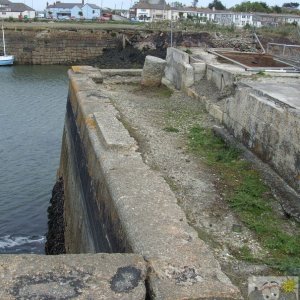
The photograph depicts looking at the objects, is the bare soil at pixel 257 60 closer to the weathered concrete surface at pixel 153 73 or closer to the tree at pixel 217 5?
the weathered concrete surface at pixel 153 73

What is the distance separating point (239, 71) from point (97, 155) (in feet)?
16.5

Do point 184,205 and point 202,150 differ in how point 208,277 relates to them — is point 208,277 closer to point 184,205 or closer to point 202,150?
point 184,205

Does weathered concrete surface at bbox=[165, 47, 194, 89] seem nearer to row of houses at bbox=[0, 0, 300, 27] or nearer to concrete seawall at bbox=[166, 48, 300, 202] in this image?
concrete seawall at bbox=[166, 48, 300, 202]

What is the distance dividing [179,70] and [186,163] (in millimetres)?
6274

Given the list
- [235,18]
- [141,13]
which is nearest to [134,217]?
[235,18]

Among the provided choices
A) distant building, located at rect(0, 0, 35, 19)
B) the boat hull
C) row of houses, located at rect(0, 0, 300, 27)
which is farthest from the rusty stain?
distant building, located at rect(0, 0, 35, 19)

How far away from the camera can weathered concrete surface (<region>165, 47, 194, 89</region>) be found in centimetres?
1207

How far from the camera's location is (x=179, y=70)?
1276 centimetres

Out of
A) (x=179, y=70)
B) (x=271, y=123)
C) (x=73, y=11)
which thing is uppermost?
(x=73, y=11)

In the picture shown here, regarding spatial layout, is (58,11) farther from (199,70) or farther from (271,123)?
(271,123)

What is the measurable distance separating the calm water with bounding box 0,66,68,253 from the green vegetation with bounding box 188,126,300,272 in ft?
18.7

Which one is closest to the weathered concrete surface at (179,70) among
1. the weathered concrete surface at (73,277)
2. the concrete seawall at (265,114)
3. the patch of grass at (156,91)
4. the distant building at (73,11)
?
the patch of grass at (156,91)

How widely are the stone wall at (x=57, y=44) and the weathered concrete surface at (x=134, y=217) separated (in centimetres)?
3864

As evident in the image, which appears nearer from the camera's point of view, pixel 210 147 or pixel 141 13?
pixel 210 147
